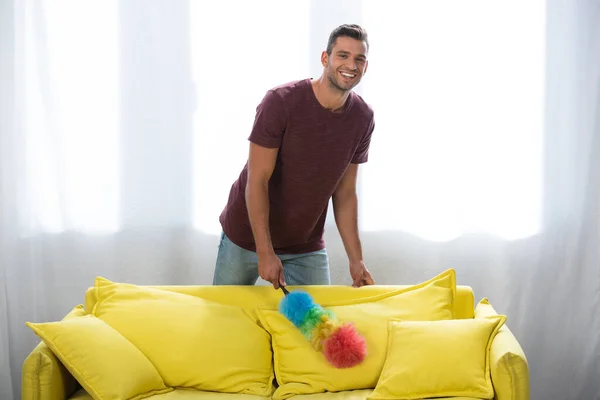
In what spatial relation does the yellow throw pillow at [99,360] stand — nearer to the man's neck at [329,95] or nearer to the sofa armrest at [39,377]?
the sofa armrest at [39,377]

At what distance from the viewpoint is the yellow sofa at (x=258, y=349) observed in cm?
251

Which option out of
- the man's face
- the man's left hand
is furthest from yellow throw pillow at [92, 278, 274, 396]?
the man's face

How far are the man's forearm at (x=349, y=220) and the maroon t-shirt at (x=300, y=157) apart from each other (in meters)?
0.08

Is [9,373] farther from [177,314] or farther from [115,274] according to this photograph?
[177,314]

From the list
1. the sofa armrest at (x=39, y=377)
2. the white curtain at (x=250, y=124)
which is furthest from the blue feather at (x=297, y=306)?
the white curtain at (x=250, y=124)

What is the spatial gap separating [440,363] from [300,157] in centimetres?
83

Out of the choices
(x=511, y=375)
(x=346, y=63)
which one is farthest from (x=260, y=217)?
(x=511, y=375)

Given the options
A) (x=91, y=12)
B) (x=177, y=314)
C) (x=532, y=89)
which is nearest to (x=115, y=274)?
(x=177, y=314)

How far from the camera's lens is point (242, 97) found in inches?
138

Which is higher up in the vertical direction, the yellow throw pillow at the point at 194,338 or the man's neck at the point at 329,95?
the man's neck at the point at 329,95

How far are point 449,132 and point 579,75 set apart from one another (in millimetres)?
621

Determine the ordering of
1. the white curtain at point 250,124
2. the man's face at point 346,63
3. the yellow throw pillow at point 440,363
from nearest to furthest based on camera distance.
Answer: the yellow throw pillow at point 440,363, the man's face at point 346,63, the white curtain at point 250,124

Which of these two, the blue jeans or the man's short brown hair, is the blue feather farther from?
the man's short brown hair

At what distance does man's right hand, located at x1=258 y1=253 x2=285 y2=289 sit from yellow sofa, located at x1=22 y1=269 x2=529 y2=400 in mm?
133
